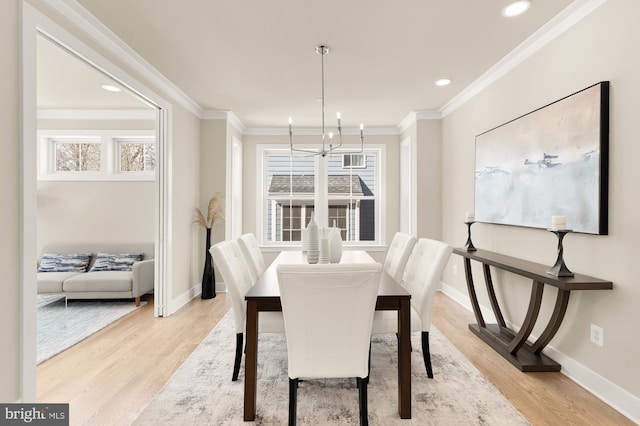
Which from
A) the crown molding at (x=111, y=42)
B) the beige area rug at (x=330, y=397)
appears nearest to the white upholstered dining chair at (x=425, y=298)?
the beige area rug at (x=330, y=397)

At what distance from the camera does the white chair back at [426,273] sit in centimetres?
238

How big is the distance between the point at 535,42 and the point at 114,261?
523 cm

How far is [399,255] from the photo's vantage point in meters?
3.24

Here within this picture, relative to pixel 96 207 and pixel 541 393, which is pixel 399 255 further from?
pixel 96 207

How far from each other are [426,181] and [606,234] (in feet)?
9.77

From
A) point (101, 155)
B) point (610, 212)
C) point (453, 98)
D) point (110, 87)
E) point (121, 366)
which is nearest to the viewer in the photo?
point (610, 212)

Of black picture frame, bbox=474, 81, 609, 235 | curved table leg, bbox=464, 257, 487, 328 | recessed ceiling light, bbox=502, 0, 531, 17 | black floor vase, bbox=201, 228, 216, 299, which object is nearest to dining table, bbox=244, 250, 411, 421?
black picture frame, bbox=474, 81, 609, 235

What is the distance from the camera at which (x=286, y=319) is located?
177 cm

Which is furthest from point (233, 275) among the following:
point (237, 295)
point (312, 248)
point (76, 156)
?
point (76, 156)

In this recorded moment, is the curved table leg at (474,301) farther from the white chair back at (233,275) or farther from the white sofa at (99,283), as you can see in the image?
the white sofa at (99,283)

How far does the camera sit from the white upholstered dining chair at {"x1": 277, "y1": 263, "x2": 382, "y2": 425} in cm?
169

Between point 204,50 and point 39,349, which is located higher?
point 204,50

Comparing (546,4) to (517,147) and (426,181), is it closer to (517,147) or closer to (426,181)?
(517,147)

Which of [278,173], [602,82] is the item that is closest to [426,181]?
[278,173]
